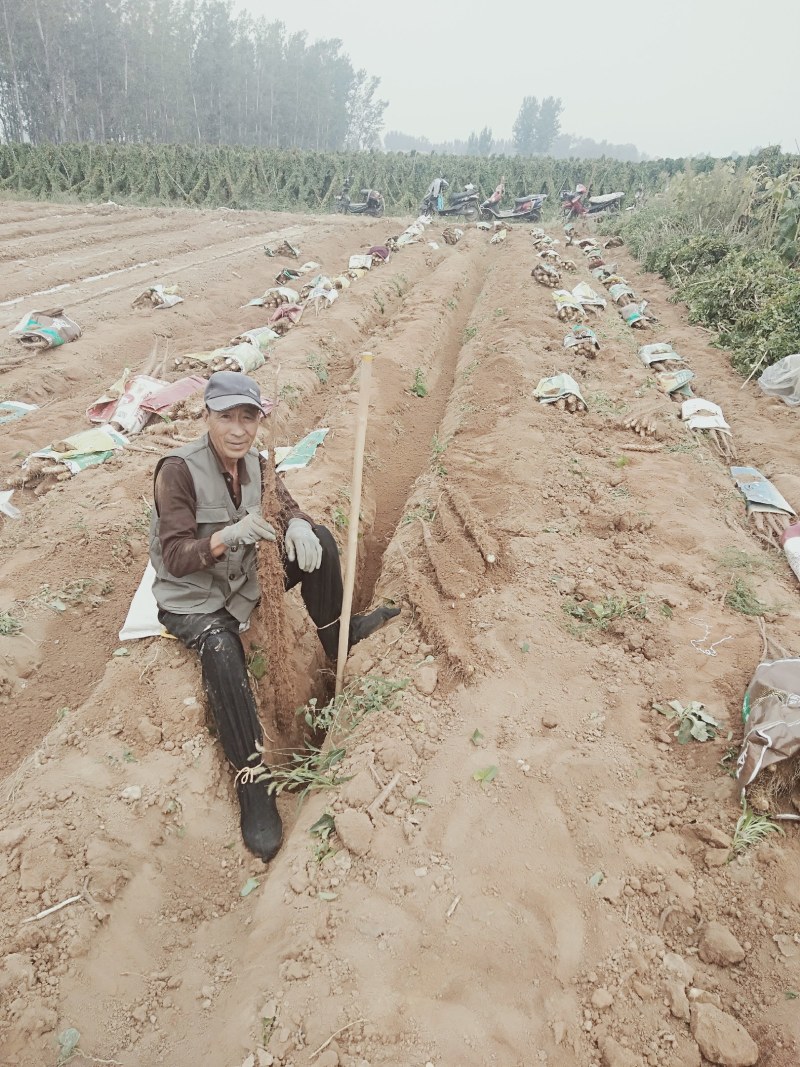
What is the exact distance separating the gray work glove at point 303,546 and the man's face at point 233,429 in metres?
0.41

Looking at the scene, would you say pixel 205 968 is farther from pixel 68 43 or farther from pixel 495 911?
pixel 68 43

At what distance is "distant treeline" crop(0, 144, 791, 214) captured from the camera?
2092 cm

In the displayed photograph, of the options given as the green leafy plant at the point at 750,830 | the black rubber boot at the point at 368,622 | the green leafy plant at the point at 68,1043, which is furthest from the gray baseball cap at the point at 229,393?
the green leafy plant at the point at 750,830

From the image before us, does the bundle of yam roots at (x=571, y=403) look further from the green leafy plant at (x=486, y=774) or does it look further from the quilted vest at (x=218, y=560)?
the green leafy plant at (x=486, y=774)

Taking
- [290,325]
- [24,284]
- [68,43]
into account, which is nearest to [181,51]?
[68,43]

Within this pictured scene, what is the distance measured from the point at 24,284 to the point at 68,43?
35597 millimetres

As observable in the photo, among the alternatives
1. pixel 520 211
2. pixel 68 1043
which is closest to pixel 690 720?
pixel 68 1043

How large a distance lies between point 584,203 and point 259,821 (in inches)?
939

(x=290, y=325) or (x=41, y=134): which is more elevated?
(x=41, y=134)

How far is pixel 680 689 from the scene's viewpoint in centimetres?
262

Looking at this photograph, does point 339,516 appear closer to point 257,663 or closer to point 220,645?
point 257,663

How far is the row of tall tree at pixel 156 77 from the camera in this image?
32.1 metres

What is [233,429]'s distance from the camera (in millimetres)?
2379

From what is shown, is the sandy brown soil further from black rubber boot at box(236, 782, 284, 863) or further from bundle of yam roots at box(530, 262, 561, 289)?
bundle of yam roots at box(530, 262, 561, 289)
